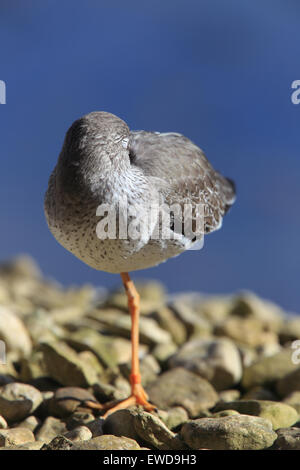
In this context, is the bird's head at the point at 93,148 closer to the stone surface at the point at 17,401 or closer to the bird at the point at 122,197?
the bird at the point at 122,197

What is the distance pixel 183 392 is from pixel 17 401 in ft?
6.16

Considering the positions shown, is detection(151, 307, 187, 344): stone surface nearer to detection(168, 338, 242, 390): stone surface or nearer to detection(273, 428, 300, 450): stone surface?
detection(168, 338, 242, 390): stone surface

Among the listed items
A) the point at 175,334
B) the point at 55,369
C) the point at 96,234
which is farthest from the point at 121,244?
the point at 175,334

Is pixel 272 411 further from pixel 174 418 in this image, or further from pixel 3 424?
pixel 3 424

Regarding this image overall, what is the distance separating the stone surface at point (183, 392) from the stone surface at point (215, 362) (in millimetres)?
398

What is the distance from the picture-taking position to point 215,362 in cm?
677

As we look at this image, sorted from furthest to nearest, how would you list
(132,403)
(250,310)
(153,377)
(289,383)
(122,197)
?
(250,310)
(153,377)
(289,383)
(132,403)
(122,197)

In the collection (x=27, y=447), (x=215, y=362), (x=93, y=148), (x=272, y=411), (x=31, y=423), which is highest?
(x=93, y=148)

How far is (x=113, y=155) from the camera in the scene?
4758 millimetres

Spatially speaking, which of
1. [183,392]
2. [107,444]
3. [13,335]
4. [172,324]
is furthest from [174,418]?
[172,324]

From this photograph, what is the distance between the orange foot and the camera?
5603 mm

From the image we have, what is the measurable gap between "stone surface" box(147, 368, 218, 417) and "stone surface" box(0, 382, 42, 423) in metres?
1.40

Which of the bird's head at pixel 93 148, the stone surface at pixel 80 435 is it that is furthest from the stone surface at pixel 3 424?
the bird's head at pixel 93 148
